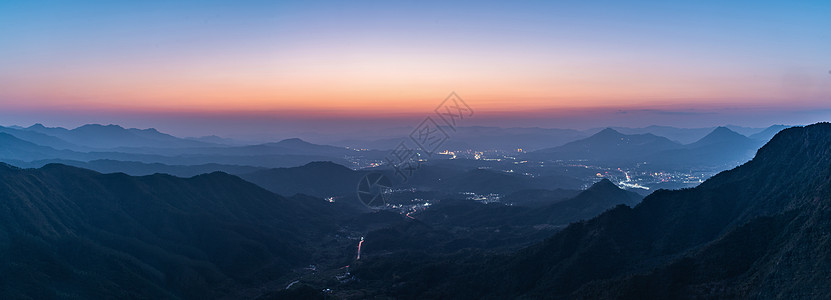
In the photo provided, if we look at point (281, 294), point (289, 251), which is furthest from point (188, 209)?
point (281, 294)

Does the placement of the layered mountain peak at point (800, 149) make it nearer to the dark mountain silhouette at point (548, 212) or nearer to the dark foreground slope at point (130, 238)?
the dark mountain silhouette at point (548, 212)

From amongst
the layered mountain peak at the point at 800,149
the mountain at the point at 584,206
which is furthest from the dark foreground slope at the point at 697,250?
the mountain at the point at 584,206

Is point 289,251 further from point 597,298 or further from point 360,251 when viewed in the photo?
point 597,298

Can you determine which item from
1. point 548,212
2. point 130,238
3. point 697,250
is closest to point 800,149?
point 697,250

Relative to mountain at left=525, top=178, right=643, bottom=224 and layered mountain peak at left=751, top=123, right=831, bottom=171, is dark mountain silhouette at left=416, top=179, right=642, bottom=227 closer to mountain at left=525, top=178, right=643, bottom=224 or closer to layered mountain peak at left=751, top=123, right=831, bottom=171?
mountain at left=525, top=178, right=643, bottom=224

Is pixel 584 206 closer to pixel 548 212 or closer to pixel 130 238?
pixel 548 212

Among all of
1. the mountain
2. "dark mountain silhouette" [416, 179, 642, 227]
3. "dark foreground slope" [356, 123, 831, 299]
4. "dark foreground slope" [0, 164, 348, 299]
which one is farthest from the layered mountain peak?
"dark foreground slope" [0, 164, 348, 299]
